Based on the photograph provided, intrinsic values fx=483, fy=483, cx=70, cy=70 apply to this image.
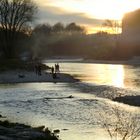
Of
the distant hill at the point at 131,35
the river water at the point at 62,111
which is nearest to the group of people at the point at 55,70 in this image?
the river water at the point at 62,111

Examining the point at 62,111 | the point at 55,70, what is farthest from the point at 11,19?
the point at 62,111

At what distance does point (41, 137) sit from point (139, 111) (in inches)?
536

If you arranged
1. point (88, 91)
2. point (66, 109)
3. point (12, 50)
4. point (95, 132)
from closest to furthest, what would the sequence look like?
1. point (95, 132)
2. point (66, 109)
3. point (88, 91)
4. point (12, 50)

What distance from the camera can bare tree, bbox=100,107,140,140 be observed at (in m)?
20.7

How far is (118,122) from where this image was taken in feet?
80.2

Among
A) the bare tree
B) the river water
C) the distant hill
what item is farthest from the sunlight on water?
the distant hill

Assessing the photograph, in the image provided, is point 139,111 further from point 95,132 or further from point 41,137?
point 41,137

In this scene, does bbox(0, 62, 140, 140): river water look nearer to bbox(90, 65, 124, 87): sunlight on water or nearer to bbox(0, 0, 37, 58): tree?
bbox(90, 65, 124, 87): sunlight on water

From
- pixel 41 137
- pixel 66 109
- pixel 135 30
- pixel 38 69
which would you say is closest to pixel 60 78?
pixel 38 69

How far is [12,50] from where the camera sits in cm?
9681

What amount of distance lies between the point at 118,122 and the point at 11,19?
232 ft

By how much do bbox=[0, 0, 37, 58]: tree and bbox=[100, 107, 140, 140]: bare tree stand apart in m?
64.4

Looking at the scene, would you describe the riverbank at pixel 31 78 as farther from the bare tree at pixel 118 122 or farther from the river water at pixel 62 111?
the bare tree at pixel 118 122

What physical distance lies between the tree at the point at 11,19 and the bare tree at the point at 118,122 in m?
64.4
